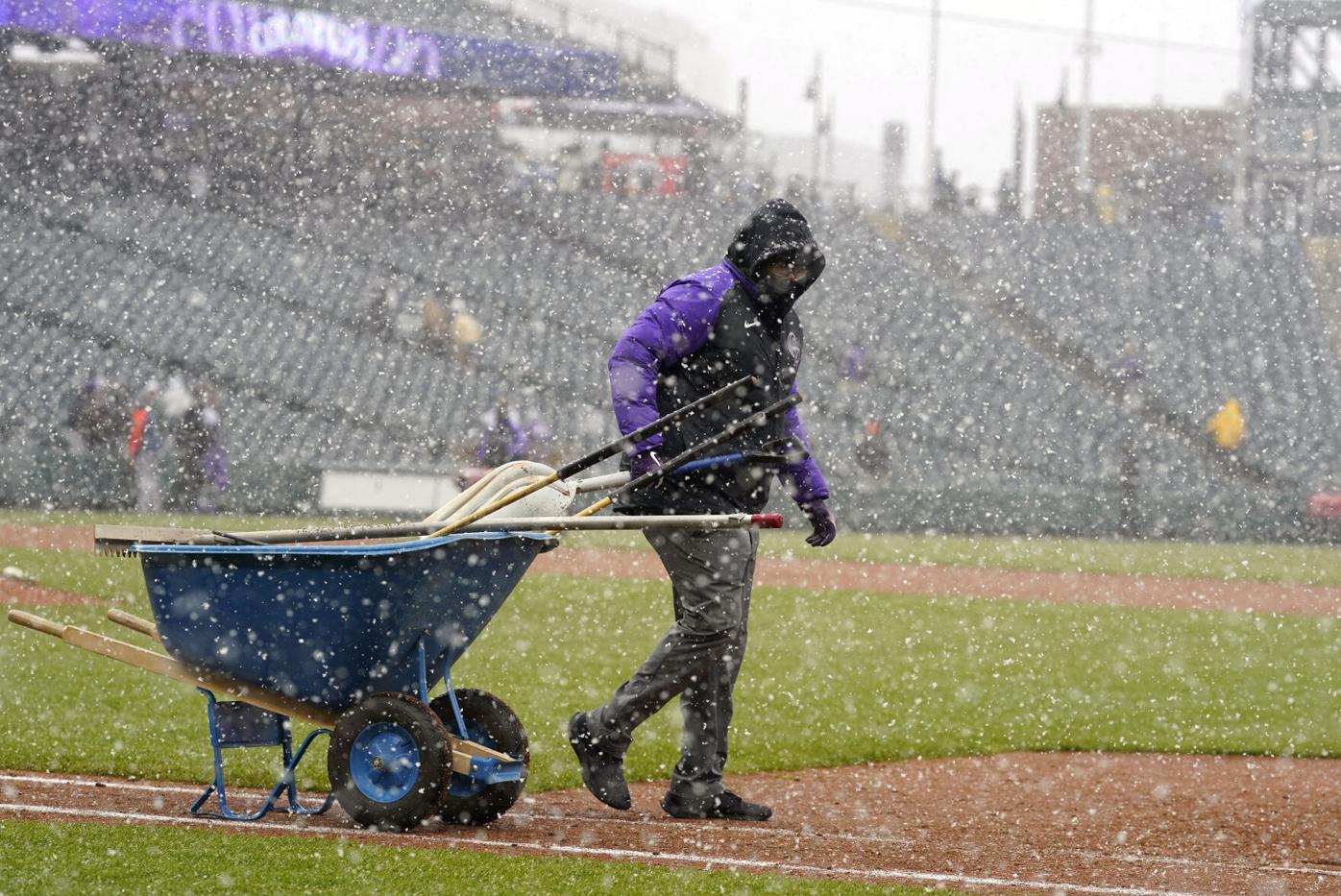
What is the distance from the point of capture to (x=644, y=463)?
554cm

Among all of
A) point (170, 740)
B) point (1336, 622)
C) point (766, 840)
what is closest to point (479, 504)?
point (766, 840)

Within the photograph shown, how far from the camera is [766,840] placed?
222 inches

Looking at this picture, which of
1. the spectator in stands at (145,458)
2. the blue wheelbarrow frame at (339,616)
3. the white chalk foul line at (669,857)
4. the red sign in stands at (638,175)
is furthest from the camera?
the red sign in stands at (638,175)

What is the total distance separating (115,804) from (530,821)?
142 centimetres

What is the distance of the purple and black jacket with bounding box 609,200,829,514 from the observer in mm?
5848

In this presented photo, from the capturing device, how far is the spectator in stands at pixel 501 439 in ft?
73.8

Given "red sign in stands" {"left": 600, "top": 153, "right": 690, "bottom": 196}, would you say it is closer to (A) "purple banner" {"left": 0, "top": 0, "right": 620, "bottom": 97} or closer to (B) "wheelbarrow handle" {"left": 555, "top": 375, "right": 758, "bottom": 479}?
(A) "purple banner" {"left": 0, "top": 0, "right": 620, "bottom": 97}

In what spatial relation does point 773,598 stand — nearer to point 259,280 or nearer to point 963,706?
point 963,706

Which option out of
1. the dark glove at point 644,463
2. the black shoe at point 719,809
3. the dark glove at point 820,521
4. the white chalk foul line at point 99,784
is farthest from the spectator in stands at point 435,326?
the dark glove at point 644,463

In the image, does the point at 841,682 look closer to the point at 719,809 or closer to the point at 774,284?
the point at 719,809

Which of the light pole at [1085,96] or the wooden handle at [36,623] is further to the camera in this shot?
the light pole at [1085,96]

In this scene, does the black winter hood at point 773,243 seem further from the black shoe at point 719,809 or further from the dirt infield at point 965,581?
the dirt infield at point 965,581

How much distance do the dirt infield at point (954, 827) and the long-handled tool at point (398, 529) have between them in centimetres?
91

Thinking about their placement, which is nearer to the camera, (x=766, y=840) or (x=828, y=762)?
(x=766, y=840)
